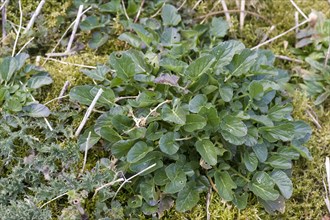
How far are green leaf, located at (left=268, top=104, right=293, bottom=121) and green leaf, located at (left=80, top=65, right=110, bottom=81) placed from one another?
0.82m

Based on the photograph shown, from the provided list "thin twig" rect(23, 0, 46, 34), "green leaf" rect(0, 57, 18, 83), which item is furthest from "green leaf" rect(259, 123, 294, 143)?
"thin twig" rect(23, 0, 46, 34)

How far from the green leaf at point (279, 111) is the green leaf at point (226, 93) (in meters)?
0.22

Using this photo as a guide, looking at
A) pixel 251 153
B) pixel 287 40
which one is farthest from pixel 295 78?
pixel 251 153

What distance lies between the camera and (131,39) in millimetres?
2441

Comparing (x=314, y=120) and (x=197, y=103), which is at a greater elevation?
(x=197, y=103)

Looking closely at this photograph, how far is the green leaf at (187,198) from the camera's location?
2027mm

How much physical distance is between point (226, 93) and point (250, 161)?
1.10 ft

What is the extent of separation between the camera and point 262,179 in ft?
6.91

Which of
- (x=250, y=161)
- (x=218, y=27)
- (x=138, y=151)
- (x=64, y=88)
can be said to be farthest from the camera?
(x=218, y=27)

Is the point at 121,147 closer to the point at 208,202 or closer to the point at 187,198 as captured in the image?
the point at 187,198

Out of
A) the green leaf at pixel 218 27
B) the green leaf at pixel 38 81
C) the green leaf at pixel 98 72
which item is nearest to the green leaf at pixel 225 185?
the green leaf at pixel 98 72

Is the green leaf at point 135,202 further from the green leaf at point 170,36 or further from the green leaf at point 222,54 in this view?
the green leaf at point 170,36

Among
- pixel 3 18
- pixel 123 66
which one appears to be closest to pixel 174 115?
pixel 123 66

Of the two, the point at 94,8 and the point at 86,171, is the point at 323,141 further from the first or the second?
the point at 94,8
